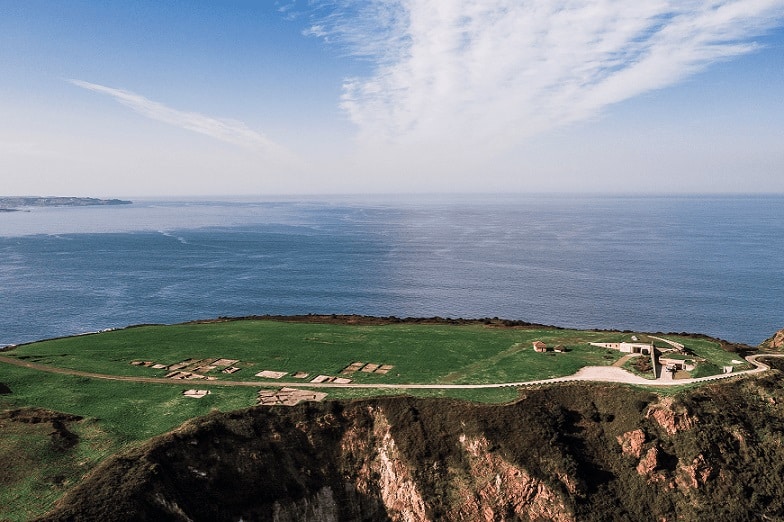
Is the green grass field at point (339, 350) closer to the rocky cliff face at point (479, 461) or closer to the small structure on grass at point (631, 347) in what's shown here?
the small structure on grass at point (631, 347)

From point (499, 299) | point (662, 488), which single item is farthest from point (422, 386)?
point (499, 299)

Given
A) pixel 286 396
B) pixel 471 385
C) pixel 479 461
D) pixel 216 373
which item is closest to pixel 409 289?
pixel 471 385

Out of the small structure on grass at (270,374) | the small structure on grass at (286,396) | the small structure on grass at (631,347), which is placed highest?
the small structure on grass at (631,347)

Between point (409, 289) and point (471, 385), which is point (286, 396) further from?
point (409, 289)

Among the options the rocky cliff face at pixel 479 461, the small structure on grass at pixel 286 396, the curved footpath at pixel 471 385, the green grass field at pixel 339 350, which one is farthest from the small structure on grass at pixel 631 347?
the small structure on grass at pixel 286 396

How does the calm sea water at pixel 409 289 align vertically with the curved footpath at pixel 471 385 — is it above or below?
below

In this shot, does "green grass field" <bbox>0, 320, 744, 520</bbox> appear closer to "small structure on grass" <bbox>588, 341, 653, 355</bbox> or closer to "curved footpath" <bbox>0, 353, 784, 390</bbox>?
"curved footpath" <bbox>0, 353, 784, 390</bbox>

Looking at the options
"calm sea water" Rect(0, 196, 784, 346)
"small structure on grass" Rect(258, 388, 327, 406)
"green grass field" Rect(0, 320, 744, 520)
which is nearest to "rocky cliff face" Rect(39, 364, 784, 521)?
"small structure on grass" Rect(258, 388, 327, 406)

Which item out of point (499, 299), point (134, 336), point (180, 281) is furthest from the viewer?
point (180, 281)

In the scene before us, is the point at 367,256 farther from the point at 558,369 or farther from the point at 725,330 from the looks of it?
the point at 558,369
